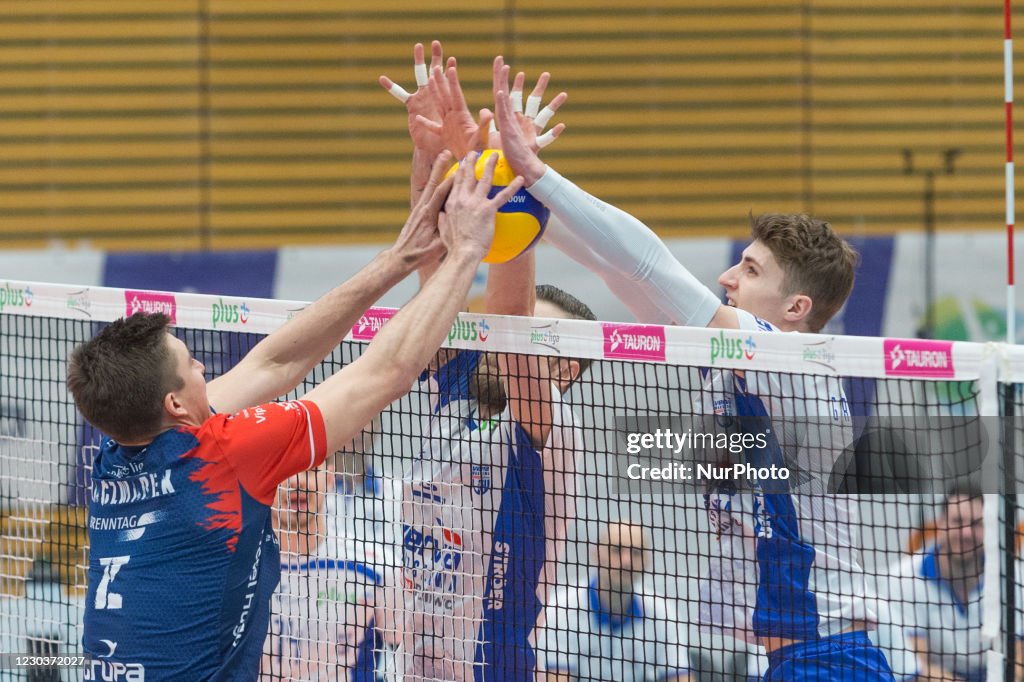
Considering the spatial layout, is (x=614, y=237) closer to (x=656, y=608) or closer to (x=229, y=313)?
(x=229, y=313)

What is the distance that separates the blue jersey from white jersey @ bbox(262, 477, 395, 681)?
3.08 feet

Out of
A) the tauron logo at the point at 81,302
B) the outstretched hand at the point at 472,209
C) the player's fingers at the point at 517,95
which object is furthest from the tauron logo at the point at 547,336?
the tauron logo at the point at 81,302

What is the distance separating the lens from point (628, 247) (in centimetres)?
316

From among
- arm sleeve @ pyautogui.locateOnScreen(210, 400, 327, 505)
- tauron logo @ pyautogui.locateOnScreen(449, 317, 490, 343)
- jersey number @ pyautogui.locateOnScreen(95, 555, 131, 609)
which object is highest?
tauron logo @ pyautogui.locateOnScreen(449, 317, 490, 343)

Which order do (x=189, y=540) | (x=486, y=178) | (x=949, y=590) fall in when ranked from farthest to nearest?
(x=949, y=590) → (x=486, y=178) → (x=189, y=540)

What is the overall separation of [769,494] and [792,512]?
3.3 inches

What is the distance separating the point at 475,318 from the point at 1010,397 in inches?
58.1

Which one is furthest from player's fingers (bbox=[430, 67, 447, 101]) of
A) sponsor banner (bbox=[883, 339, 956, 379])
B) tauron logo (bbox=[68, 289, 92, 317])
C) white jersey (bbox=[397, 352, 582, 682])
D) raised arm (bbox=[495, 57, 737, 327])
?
tauron logo (bbox=[68, 289, 92, 317])

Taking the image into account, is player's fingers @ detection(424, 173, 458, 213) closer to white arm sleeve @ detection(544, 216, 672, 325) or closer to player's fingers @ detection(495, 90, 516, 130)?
player's fingers @ detection(495, 90, 516, 130)

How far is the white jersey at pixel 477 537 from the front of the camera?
3486 mm

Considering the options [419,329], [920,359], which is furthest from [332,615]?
[920,359]

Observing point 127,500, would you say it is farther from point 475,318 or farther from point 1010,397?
point 1010,397

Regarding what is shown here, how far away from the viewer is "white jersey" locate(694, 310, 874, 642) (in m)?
3.13

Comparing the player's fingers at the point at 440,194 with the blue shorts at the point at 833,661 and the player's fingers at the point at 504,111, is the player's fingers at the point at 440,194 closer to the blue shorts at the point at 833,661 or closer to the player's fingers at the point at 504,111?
the player's fingers at the point at 504,111
